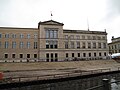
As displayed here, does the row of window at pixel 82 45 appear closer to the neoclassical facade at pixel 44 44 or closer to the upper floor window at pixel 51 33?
the neoclassical facade at pixel 44 44

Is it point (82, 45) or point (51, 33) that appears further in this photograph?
point (82, 45)

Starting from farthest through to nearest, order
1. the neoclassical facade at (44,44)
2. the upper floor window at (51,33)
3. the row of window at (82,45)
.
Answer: the row of window at (82,45), the upper floor window at (51,33), the neoclassical facade at (44,44)

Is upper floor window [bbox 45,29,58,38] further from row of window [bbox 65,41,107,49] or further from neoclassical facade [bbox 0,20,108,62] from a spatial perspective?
row of window [bbox 65,41,107,49]

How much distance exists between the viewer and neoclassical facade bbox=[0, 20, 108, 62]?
53353 millimetres

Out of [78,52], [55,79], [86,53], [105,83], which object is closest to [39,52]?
[78,52]

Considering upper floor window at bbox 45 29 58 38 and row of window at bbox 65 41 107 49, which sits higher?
upper floor window at bbox 45 29 58 38

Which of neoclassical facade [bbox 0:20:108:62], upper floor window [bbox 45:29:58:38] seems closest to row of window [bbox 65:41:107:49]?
neoclassical facade [bbox 0:20:108:62]

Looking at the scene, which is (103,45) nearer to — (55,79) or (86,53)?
(86,53)

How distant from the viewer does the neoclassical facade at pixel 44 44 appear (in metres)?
53.4

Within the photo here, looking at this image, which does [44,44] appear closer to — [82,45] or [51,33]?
[51,33]

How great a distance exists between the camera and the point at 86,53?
6238cm

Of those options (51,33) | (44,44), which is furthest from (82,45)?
(44,44)

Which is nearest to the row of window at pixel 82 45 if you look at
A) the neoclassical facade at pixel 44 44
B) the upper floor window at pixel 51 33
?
the neoclassical facade at pixel 44 44

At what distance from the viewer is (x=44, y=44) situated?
182 feet
